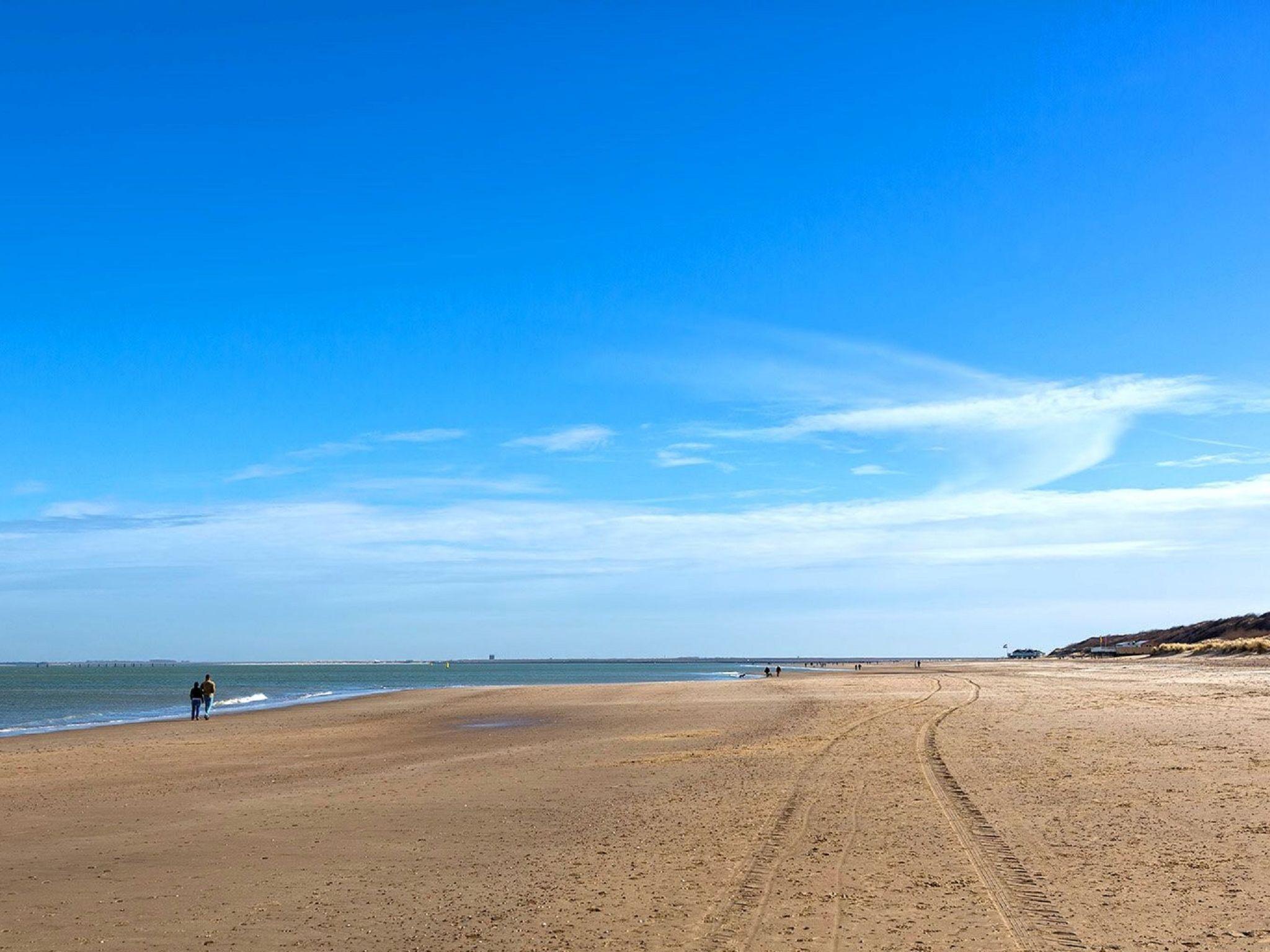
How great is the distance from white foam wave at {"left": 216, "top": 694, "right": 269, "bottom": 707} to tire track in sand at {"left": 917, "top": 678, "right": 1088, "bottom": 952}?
54.0m

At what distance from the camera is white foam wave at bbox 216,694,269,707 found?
6278 cm

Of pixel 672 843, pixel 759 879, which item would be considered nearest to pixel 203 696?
pixel 672 843

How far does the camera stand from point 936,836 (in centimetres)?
1212

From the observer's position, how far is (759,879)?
10250mm

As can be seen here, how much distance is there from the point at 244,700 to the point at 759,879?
64.1 meters

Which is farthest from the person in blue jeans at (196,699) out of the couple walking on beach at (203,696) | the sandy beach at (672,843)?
the sandy beach at (672,843)

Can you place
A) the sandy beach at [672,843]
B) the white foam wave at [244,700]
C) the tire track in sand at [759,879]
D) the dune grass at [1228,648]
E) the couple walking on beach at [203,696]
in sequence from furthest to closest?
the dune grass at [1228,648], the white foam wave at [244,700], the couple walking on beach at [203,696], the sandy beach at [672,843], the tire track in sand at [759,879]

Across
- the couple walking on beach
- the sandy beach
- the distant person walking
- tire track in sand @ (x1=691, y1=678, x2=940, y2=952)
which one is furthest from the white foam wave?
tire track in sand @ (x1=691, y1=678, x2=940, y2=952)

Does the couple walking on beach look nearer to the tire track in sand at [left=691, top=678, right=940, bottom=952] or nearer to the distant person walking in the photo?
the distant person walking

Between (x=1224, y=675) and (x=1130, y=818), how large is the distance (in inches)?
1841

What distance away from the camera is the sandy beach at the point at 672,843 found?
8.81m

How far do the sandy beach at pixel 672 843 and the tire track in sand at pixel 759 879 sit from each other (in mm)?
43

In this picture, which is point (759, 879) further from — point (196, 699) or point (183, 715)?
point (183, 715)

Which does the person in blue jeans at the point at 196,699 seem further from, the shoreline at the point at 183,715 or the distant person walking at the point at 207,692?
the shoreline at the point at 183,715
